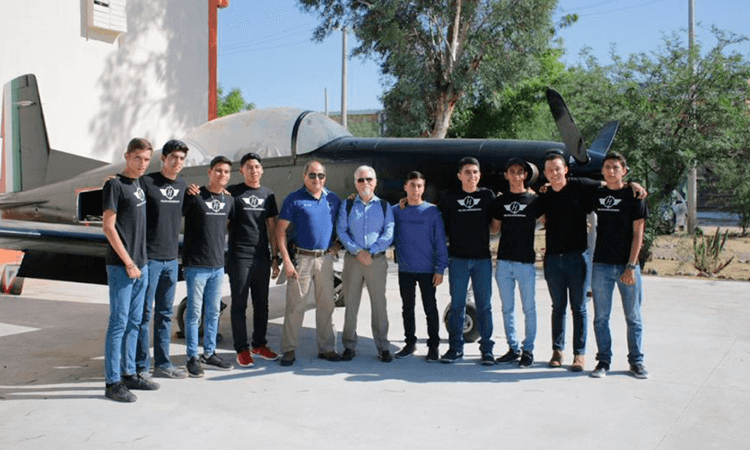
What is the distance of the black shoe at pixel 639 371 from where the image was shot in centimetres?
462

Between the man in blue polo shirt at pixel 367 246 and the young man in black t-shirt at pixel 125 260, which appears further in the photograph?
the man in blue polo shirt at pixel 367 246

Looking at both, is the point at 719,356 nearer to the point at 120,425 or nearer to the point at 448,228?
the point at 448,228

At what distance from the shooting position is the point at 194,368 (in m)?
4.62

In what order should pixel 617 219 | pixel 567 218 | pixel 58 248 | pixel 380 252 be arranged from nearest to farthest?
pixel 617 219 < pixel 567 218 < pixel 380 252 < pixel 58 248

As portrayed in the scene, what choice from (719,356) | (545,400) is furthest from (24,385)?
(719,356)

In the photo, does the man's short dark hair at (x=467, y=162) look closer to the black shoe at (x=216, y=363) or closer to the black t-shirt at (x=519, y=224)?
the black t-shirt at (x=519, y=224)

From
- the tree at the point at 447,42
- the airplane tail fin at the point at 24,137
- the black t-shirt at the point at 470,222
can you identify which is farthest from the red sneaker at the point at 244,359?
the tree at the point at 447,42

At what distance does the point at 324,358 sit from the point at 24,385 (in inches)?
83.0

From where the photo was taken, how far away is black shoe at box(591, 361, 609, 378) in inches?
182

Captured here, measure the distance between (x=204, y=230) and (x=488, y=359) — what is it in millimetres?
2331

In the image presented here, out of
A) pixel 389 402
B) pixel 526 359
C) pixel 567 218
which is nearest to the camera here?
pixel 389 402

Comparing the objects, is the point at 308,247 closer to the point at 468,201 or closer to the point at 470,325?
the point at 468,201

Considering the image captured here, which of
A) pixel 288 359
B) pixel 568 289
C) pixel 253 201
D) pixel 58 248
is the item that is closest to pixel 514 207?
pixel 568 289

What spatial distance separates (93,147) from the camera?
39.1ft
